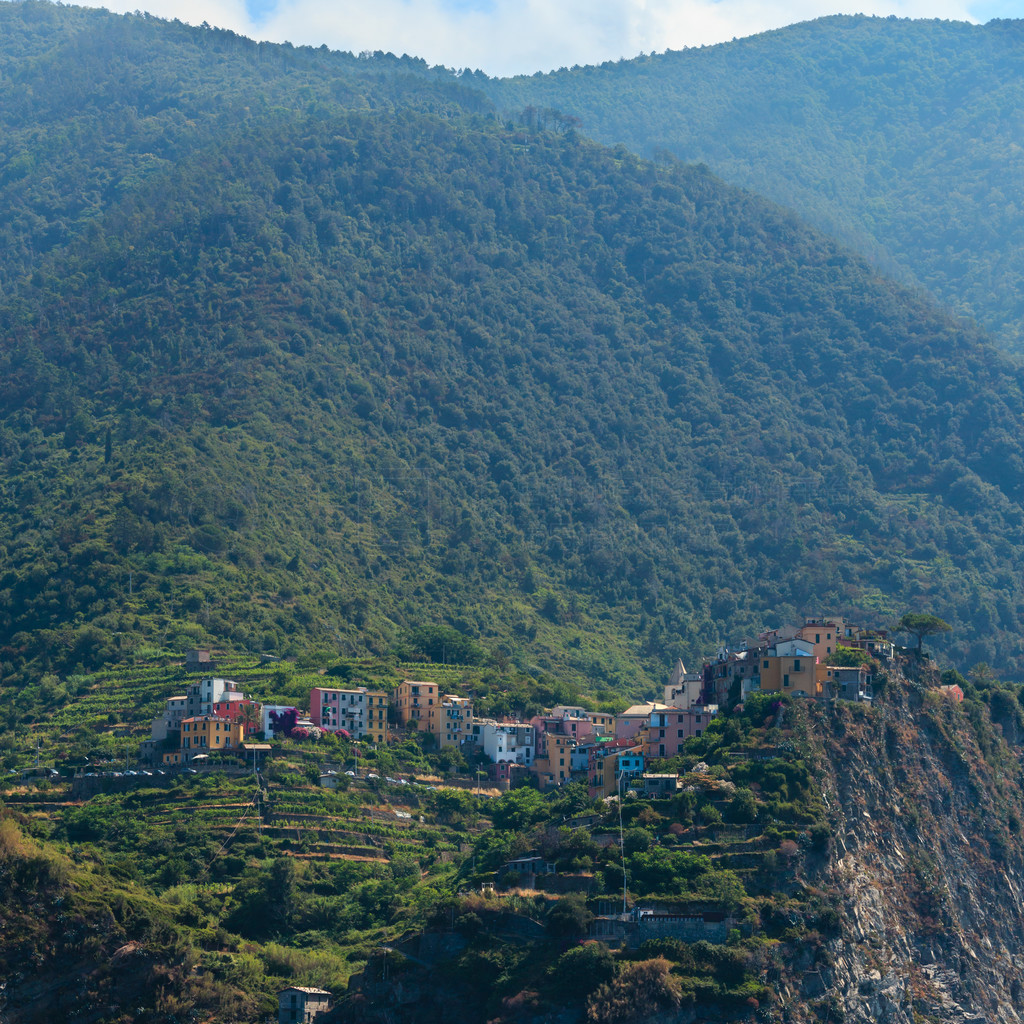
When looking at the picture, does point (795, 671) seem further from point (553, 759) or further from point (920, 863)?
point (553, 759)

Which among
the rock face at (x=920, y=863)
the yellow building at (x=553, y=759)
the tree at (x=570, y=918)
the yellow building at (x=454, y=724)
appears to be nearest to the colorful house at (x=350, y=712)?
the yellow building at (x=454, y=724)

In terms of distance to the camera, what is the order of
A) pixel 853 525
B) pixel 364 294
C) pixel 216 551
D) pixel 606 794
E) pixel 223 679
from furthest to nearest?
pixel 364 294 → pixel 853 525 → pixel 216 551 → pixel 223 679 → pixel 606 794

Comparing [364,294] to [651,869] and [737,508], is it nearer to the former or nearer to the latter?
[737,508]

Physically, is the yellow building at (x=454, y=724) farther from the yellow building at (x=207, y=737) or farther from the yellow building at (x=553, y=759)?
the yellow building at (x=207, y=737)

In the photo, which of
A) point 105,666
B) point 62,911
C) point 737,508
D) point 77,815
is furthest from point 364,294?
point 62,911

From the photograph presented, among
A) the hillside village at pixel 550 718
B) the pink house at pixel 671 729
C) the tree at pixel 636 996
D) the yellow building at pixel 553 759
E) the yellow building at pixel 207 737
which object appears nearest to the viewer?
the tree at pixel 636 996

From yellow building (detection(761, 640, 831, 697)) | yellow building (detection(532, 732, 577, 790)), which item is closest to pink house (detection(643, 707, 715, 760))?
yellow building (detection(761, 640, 831, 697))
